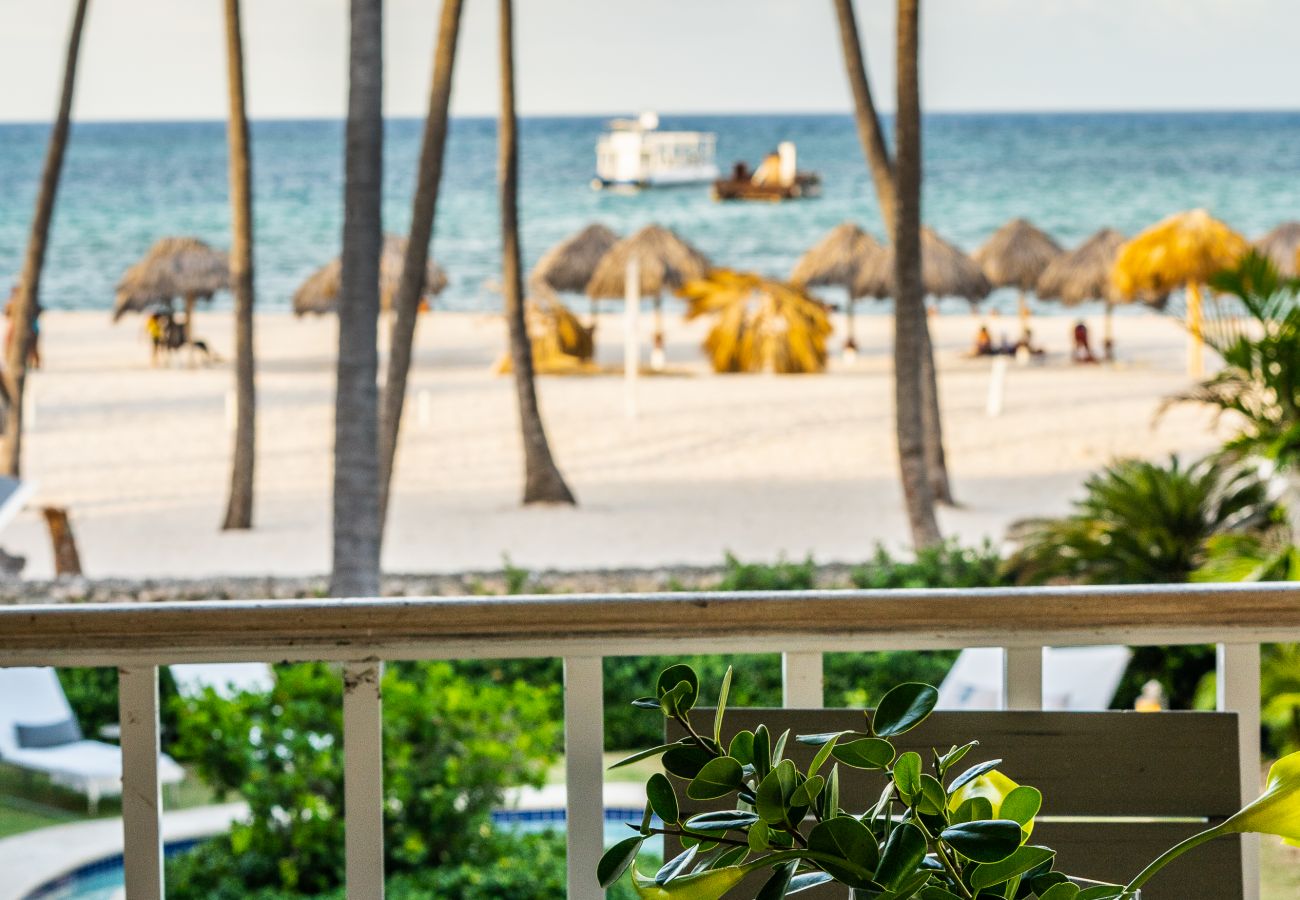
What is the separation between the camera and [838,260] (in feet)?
43.7

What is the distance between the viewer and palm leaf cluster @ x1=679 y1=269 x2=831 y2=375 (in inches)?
459

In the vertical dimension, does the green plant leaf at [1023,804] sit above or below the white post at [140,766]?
above

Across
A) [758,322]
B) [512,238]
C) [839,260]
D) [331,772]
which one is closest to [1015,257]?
[839,260]

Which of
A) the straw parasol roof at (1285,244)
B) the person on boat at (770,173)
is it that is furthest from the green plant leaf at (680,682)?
the person on boat at (770,173)

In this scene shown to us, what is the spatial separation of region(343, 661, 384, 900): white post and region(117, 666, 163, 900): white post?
0.37 ft

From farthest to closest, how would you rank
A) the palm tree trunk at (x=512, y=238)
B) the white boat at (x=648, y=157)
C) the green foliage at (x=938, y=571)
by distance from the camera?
1. the white boat at (x=648, y=157)
2. the palm tree trunk at (x=512, y=238)
3. the green foliage at (x=938, y=571)

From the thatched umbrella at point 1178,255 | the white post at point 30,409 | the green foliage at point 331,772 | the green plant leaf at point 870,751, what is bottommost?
the green foliage at point 331,772

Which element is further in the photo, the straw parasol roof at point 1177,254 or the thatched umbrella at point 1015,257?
the thatched umbrella at point 1015,257

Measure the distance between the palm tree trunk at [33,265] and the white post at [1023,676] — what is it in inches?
319

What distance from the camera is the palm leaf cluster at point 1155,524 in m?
5.11

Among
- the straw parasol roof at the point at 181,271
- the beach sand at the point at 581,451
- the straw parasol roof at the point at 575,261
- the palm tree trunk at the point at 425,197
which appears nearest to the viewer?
the palm tree trunk at the point at 425,197

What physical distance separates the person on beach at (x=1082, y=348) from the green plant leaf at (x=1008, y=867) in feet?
58.4

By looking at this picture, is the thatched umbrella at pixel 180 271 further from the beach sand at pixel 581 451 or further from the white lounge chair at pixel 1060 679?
the white lounge chair at pixel 1060 679

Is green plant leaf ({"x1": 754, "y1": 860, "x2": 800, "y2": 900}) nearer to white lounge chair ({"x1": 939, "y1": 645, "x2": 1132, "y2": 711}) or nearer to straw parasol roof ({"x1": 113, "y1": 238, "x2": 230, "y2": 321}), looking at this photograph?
white lounge chair ({"x1": 939, "y1": 645, "x2": 1132, "y2": 711})
